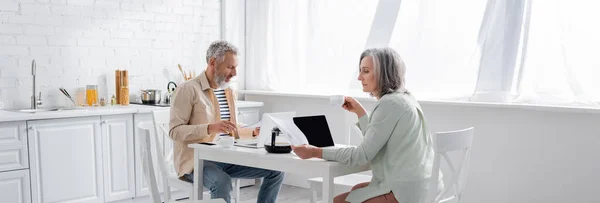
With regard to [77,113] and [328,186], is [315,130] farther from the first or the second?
[77,113]

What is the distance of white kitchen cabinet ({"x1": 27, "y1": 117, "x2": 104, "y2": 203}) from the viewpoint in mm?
3975

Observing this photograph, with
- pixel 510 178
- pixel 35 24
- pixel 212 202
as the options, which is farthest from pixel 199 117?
pixel 510 178

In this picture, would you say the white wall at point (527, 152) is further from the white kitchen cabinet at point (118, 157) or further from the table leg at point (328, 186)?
the white kitchen cabinet at point (118, 157)

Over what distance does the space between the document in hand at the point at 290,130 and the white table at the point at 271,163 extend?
0.07 m

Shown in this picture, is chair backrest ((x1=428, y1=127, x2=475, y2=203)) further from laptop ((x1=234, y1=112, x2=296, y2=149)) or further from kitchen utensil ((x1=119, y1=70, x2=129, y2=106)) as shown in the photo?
kitchen utensil ((x1=119, y1=70, x2=129, y2=106))

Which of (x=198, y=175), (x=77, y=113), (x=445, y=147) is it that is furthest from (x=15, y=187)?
(x=445, y=147)

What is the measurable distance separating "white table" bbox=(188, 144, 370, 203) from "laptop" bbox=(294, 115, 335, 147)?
188mm

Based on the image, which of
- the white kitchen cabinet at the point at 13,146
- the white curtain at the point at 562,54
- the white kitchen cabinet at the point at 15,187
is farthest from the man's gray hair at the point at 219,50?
the white curtain at the point at 562,54

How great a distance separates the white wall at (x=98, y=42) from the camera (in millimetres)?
4305

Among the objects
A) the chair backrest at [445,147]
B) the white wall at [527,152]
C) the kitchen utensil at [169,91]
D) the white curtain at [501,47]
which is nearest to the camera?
the chair backrest at [445,147]

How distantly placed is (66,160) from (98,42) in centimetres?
102

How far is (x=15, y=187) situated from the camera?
388cm

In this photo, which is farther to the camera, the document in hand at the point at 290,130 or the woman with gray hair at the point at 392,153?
the document in hand at the point at 290,130

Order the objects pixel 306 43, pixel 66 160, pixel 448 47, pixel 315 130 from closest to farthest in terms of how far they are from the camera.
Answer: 1. pixel 315 130
2. pixel 66 160
3. pixel 448 47
4. pixel 306 43
